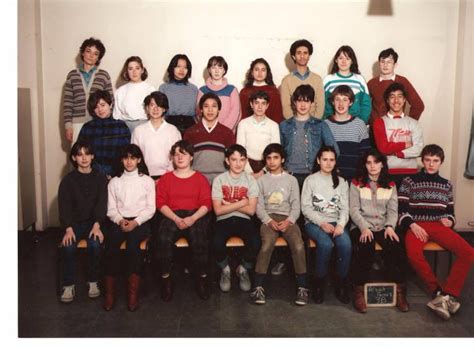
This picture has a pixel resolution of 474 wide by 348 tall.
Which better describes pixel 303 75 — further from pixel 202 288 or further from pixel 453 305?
pixel 453 305

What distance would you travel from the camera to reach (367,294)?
3227 mm

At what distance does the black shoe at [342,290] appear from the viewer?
10.8ft

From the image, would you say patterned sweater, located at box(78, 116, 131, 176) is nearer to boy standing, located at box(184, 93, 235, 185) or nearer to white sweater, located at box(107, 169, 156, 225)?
white sweater, located at box(107, 169, 156, 225)

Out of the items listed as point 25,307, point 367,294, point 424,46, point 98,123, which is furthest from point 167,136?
point 424,46

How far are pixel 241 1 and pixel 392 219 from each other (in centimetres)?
242

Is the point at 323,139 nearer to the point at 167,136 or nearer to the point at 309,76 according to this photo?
the point at 309,76

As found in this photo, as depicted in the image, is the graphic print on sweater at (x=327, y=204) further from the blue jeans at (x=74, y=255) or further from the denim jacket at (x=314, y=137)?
the blue jeans at (x=74, y=255)

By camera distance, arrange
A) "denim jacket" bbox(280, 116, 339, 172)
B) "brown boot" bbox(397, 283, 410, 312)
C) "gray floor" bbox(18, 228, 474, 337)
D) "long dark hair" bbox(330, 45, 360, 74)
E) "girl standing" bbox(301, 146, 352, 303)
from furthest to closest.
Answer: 1. "long dark hair" bbox(330, 45, 360, 74)
2. "denim jacket" bbox(280, 116, 339, 172)
3. "girl standing" bbox(301, 146, 352, 303)
4. "brown boot" bbox(397, 283, 410, 312)
5. "gray floor" bbox(18, 228, 474, 337)

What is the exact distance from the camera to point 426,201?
3477mm

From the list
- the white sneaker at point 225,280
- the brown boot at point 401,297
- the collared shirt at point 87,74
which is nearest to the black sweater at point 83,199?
the white sneaker at point 225,280

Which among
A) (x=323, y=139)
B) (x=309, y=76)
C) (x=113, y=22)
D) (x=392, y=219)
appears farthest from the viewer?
(x=113, y=22)

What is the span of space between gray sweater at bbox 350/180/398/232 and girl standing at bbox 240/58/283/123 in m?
0.90

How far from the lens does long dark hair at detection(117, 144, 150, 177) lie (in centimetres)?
350

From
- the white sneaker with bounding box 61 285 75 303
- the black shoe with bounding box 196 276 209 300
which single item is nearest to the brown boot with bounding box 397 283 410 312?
the black shoe with bounding box 196 276 209 300
